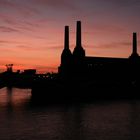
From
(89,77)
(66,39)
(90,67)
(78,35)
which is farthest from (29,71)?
(78,35)

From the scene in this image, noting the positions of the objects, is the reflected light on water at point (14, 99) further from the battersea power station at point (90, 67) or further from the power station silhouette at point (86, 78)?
the battersea power station at point (90, 67)

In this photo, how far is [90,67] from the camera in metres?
81.6

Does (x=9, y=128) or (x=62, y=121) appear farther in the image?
(x=62, y=121)

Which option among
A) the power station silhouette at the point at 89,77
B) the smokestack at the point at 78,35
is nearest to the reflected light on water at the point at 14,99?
the power station silhouette at the point at 89,77

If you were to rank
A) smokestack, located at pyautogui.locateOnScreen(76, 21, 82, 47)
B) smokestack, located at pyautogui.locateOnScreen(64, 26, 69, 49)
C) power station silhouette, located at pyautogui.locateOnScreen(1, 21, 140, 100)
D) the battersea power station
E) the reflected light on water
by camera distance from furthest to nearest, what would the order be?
1. smokestack, located at pyautogui.locateOnScreen(64, 26, 69, 49)
2. the battersea power station
3. smokestack, located at pyautogui.locateOnScreen(76, 21, 82, 47)
4. power station silhouette, located at pyautogui.locateOnScreen(1, 21, 140, 100)
5. the reflected light on water

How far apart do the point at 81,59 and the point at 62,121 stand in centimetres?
5456

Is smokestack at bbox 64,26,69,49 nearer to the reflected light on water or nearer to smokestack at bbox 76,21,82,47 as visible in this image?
smokestack at bbox 76,21,82,47

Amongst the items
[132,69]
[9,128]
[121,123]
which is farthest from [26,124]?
[132,69]

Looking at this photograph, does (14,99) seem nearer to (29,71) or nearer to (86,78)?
(86,78)

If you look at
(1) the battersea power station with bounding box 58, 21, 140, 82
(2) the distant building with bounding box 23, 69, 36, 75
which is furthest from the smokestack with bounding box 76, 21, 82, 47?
(2) the distant building with bounding box 23, 69, 36, 75

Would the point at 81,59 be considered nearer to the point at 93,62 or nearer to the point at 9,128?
the point at 93,62

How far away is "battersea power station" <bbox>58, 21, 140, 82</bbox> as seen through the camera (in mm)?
80375

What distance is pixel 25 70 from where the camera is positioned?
111 m

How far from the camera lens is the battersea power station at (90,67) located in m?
80.4
